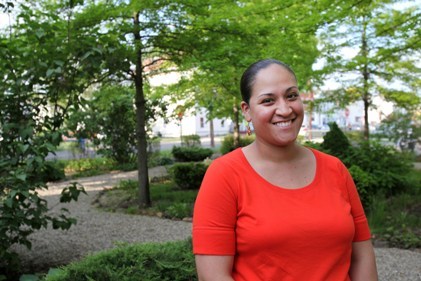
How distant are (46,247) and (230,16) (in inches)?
192

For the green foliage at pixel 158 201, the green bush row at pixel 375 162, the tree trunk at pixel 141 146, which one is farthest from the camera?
the tree trunk at pixel 141 146

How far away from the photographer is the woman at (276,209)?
56.3 inches

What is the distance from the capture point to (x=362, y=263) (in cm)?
162

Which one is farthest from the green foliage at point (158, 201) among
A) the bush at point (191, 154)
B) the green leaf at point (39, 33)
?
the bush at point (191, 154)

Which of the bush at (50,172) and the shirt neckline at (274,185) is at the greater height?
the shirt neckline at (274,185)

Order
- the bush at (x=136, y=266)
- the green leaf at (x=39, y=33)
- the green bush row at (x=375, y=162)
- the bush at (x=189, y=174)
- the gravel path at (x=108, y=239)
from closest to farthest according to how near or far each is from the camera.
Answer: the bush at (x=136, y=266) → the green leaf at (x=39, y=33) → the gravel path at (x=108, y=239) → the green bush row at (x=375, y=162) → the bush at (x=189, y=174)

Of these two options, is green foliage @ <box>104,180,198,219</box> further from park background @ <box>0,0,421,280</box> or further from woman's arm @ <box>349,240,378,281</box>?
woman's arm @ <box>349,240,378,281</box>

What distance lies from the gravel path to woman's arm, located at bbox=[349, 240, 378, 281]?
12.9ft

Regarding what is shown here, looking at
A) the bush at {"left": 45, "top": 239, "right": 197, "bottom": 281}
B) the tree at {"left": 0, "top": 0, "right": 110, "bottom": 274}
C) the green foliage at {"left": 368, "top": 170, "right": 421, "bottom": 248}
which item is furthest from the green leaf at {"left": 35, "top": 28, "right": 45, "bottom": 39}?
the green foliage at {"left": 368, "top": 170, "right": 421, "bottom": 248}

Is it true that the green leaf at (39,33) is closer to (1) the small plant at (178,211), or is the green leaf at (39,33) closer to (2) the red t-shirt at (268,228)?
(2) the red t-shirt at (268,228)

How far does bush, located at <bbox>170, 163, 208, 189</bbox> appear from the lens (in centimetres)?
1198

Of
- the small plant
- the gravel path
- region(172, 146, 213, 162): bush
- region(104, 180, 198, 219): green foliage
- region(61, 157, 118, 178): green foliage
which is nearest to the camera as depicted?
the gravel path

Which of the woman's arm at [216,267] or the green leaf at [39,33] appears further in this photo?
the green leaf at [39,33]

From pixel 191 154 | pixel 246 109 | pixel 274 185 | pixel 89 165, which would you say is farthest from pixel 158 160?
pixel 274 185
